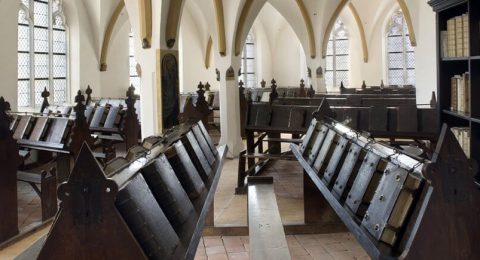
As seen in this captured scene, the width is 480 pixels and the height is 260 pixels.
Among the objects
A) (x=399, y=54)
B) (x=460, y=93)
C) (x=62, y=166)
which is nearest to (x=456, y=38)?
(x=460, y=93)

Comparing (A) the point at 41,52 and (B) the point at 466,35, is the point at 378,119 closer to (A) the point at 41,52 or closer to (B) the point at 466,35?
(B) the point at 466,35

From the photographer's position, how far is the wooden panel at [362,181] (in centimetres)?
322

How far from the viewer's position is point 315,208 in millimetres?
5562

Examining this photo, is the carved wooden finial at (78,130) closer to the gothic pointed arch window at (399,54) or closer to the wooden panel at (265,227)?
the wooden panel at (265,227)

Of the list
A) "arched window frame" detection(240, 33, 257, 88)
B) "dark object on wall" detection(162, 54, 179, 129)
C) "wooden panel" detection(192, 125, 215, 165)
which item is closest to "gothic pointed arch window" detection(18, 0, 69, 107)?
"dark object on wall" detection(162, 54, 179, 129)

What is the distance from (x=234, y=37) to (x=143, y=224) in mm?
9630

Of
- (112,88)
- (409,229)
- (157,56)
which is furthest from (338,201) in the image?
(112,88)

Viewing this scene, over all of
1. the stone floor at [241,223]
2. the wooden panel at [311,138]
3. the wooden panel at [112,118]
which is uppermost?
the wooden panel at [112,118]

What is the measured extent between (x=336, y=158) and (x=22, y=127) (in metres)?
5.65

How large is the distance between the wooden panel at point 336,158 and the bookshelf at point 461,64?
4.15 ft

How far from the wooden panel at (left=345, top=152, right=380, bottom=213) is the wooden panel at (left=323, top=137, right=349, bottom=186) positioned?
624 millimetres

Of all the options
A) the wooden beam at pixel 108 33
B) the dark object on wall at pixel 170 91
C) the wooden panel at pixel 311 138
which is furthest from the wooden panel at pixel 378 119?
the wooden beam at pixel 108 33

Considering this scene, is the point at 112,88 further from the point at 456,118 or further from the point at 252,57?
the point at 456,118

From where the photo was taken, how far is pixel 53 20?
13562mm
